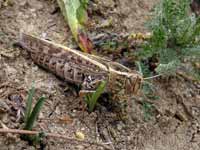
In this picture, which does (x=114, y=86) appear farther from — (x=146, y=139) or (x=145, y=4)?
(x=145, y=4)

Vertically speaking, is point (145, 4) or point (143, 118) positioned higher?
point (145, 4)

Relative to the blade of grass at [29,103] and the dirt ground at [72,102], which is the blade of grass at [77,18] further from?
the blade of grass at [29,103]

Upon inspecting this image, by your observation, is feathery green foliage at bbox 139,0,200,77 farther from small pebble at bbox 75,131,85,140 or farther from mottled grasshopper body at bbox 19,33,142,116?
small pebble at bbox 75,131,85,140

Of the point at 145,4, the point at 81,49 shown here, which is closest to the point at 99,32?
the point at 81,49

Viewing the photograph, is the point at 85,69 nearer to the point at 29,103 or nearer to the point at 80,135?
the point at 80,135

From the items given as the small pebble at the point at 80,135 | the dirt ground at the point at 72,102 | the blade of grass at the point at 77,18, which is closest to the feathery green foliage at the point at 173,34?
the dirt ground at the point at 72,102

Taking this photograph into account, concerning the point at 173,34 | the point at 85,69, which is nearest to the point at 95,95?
the point at 85,69

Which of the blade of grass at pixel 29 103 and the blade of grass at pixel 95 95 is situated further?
the blade of grass at pixel 95 95
